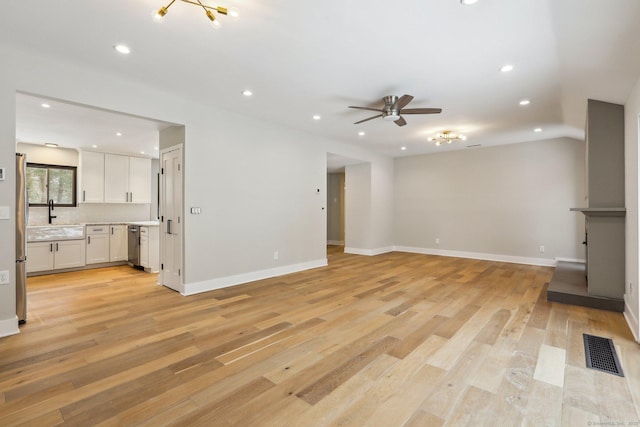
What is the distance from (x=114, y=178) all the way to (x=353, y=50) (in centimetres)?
631

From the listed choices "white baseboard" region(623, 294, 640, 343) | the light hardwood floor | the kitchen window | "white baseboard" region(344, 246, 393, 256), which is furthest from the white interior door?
"white baseboard" region(623, 294, 640, 343)

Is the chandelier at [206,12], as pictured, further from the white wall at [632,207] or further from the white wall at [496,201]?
the white wall at [496,201]

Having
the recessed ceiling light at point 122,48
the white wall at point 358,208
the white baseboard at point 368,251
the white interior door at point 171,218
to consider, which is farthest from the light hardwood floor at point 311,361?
the white wall at point 358,208

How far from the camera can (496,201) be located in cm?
705

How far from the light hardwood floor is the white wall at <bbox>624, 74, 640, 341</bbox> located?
243 mm

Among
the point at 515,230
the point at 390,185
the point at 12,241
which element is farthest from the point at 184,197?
the point at 515,230

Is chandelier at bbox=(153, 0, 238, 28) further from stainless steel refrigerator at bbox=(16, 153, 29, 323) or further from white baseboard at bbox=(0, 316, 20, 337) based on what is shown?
white baseboard at bbox=(0, 316, 20, 337)

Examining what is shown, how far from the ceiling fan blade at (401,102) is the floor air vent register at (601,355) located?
302cm

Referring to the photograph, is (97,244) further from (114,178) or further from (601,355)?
(601,355)

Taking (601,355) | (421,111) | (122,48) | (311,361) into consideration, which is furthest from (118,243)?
(601,355)

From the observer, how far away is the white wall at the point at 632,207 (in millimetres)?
2884

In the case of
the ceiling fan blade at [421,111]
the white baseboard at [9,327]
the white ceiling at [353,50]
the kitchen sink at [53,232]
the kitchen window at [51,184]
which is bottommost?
the white baseboard at [9,327]

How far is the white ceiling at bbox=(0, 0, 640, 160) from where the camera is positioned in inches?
89.3

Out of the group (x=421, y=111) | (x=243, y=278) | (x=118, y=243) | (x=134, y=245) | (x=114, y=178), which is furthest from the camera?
(x=114, y=178)
